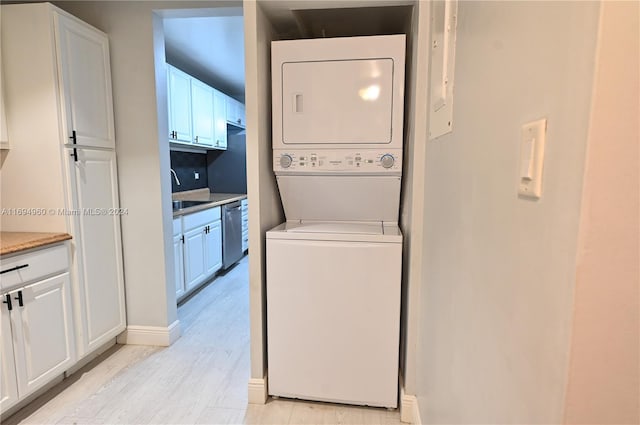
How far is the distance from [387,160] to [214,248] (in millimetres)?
2515

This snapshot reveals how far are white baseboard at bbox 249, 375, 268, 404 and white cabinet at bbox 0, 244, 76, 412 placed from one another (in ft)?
3.40

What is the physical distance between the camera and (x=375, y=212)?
1.99 meters

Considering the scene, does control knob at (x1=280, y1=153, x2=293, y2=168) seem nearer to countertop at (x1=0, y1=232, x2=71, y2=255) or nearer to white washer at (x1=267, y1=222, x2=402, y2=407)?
white washer at (x1=267, y1=222, x2=402, y2=407)

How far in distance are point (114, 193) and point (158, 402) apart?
1285 mm

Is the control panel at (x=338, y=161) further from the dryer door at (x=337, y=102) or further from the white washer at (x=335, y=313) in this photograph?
the white washer at (x=335, y=313)

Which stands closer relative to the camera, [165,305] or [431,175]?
[431,175]

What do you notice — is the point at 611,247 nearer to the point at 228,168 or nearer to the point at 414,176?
the point at 414,176

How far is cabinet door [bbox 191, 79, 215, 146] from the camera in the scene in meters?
3.62

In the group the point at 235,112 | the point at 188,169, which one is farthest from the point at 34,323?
the point at 235,112

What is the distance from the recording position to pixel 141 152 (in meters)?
2.25

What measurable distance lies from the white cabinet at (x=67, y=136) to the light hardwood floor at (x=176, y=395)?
22 centimetres

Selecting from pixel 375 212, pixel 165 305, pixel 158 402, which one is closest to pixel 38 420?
pixel 158 402

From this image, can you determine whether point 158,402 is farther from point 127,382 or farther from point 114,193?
point 114,193

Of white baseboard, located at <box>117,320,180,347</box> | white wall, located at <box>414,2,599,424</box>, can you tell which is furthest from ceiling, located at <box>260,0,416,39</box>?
white baseboard, located at <box>117,320,180,347</box>
